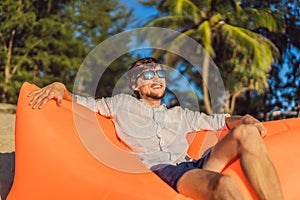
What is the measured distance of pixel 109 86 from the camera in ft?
43.5

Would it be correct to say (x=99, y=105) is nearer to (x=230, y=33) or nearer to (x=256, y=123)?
(x=256, y=123)

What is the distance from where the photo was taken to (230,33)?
10.5m

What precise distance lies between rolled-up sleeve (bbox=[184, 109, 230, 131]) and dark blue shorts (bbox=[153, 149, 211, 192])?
0.42 metres

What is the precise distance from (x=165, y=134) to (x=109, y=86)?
11.0m

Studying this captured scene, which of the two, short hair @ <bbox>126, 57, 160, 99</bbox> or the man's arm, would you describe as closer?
the man's arm

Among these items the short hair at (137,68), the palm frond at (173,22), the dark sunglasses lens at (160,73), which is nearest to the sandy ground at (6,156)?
the short hair at (137,68)

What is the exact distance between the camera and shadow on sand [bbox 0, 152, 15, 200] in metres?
2.64

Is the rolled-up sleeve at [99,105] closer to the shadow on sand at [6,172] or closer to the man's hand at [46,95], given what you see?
the man's hand at [46,95]

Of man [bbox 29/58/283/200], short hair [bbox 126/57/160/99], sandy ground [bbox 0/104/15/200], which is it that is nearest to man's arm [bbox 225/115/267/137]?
man [bbox 29/58/283/200]

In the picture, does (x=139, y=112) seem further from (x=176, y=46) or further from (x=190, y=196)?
(x=176, y=46)

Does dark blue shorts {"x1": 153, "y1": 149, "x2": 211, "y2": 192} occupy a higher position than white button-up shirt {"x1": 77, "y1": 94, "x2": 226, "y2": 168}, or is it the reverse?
white button-up shirt {"x1": 77, "y1": 94, "x2": 226, "y2": 168}

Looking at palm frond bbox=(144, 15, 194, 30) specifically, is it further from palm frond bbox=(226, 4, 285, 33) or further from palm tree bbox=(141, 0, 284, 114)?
palm frond bbox=(226, 4, 285, 33)

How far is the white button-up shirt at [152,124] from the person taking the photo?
2.27 meters

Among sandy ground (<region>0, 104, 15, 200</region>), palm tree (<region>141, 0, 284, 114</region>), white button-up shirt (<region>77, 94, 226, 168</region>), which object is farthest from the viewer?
palm tree (<region>141, 0, 284, 114</region>)
